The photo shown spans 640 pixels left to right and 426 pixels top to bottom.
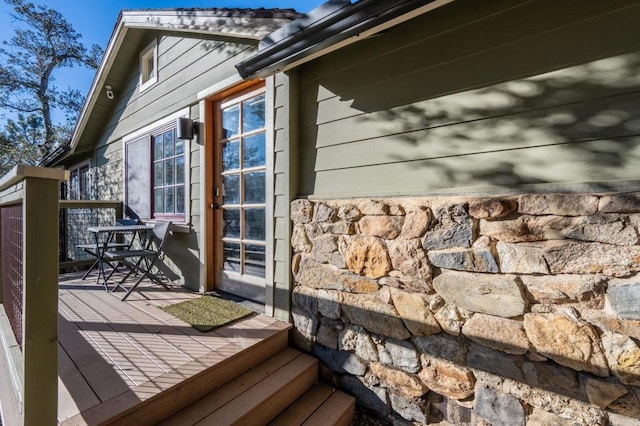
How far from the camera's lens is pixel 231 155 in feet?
10.9

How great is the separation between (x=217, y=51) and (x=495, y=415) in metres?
4.03

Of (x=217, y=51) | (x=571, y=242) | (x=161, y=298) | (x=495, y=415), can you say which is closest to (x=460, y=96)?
(x=571, y=242)

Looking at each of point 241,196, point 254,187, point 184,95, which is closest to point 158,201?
point 184,95

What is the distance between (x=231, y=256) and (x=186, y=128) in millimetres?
1600

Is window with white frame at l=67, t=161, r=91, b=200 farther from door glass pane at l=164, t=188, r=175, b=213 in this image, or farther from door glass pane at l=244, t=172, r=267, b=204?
door glass pane at l=244, t=172, r=267, b=204

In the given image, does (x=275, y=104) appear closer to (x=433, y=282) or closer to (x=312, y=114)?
(x=312, y=114)

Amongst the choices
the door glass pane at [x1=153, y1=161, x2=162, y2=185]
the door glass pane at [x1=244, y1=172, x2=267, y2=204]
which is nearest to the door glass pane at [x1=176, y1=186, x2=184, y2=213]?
the door glass pane at [x1=153, y1=161, x2=162, y2=185]

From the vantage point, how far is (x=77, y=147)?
6.19 meters

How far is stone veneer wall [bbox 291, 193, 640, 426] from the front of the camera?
53.1 inches

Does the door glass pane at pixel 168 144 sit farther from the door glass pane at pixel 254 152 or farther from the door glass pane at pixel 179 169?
the door glass pane at pixel 254 152

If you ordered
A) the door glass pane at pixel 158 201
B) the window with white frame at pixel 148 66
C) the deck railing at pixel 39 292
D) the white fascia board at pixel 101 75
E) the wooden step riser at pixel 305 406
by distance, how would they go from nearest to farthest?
the deck railing at pixel 39 292
the wooden step riser at pixel 305 406
the door glass pane at pixel 158 201
the window with white frame at pixel 148 66
the white fascia board at pixel 101 75

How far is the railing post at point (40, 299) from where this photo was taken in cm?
118

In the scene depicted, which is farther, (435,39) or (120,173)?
(120,173)

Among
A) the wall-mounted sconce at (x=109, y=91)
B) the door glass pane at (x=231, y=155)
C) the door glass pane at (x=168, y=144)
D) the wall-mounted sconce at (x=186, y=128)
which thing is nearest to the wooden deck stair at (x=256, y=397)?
the door glass pane at (x=231, y=155)
